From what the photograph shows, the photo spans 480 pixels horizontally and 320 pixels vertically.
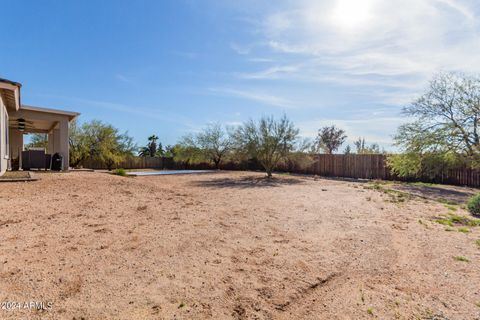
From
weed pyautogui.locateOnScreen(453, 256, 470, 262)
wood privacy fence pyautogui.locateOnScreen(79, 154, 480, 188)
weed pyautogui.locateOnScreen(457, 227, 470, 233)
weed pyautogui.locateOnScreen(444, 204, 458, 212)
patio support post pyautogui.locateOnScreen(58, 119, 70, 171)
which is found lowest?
weed pyautogui.locateOnScreen(453, 256, 470, 262)

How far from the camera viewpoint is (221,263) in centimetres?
309

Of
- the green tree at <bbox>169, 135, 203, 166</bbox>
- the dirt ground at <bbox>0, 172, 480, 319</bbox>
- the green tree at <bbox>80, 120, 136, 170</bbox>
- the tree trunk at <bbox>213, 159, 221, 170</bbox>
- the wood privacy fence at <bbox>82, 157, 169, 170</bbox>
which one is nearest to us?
the dirt ground at <bbox>0, 172, 480, 319</bbox>

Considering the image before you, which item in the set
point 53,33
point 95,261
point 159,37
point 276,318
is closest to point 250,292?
point 276,318

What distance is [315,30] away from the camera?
25.7ft

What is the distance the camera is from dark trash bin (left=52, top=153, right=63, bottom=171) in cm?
1056

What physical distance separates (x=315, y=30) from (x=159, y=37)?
18.5ft

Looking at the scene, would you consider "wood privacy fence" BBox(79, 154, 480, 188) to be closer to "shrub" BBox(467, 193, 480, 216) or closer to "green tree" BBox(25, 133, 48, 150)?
"green tree" BBox(25, 133, 48, 150)

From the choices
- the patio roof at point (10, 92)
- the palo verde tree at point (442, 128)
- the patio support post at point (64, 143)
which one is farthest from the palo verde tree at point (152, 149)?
the palo verde tree at point (442, 128)

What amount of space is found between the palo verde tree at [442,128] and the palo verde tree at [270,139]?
524 cm

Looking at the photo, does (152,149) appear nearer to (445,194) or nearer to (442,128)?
(442,128)

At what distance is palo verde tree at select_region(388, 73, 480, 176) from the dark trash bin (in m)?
14.8

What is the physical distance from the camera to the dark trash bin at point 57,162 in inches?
416

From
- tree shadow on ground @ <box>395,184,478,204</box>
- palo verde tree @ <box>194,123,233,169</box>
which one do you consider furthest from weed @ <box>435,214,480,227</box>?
palo verde tree @ <box>194,123,233,169</box>

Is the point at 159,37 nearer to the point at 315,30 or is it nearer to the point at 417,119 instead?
the point at 315,30
